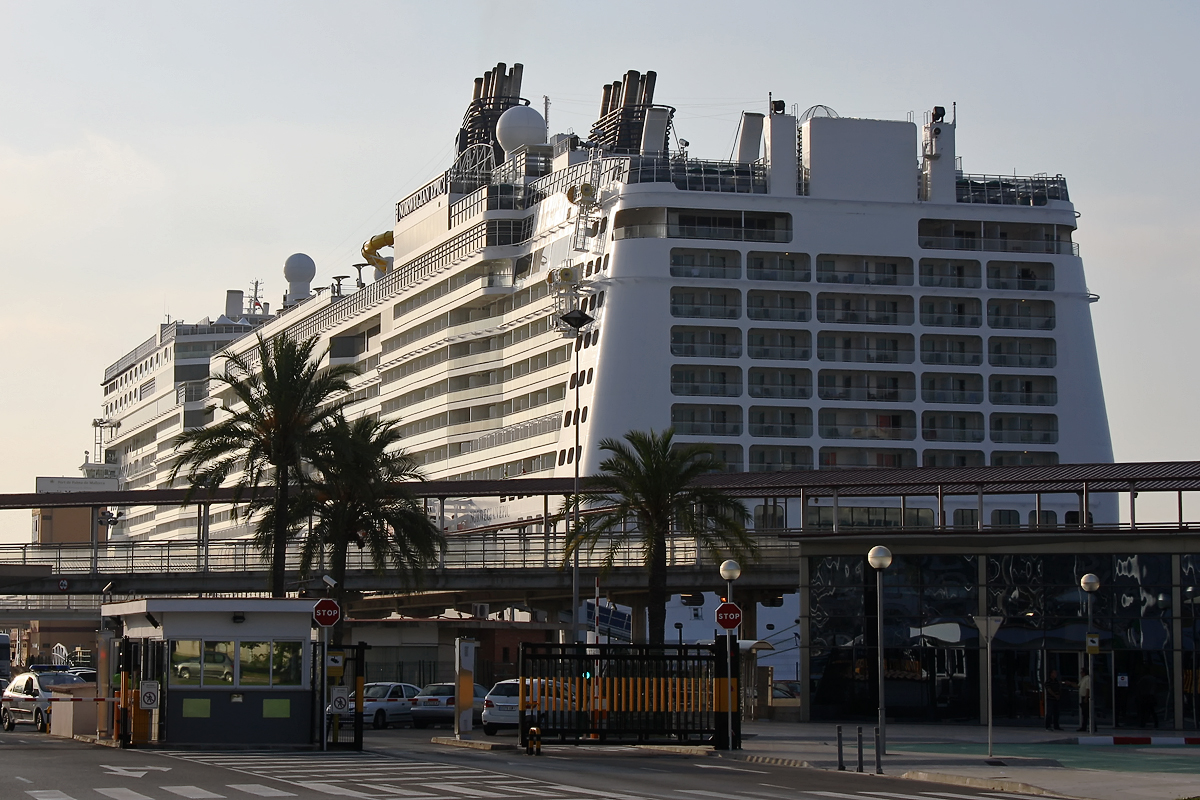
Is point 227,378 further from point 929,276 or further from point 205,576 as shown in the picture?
point 929,276

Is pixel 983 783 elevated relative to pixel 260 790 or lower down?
lower down

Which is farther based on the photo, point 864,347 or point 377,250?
point 377,250

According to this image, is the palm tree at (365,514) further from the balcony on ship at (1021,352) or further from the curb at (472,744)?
the balcony on ship at (1021,352)

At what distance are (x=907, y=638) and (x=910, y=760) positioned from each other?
12738 millimetres

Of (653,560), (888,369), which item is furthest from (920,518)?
(653,560)

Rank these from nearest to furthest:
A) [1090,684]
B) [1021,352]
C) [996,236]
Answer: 1. [1090,684]
2. [1021,352]
3. [996,236]

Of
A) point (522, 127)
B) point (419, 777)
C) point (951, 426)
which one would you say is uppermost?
point (522, 127)

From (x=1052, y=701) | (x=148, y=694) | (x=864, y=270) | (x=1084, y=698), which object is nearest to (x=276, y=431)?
(x=148, y=694)

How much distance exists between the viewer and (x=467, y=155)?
101062mm

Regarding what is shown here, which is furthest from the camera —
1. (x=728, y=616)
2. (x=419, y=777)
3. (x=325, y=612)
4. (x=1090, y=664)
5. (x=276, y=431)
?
(x=276, y=431)

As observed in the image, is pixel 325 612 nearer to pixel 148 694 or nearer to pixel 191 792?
pixel 148 694

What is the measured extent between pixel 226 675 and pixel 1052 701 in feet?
63.0

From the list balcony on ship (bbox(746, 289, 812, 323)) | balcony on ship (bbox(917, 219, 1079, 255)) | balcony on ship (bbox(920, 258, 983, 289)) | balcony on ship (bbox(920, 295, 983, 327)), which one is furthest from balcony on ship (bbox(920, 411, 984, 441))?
balcony on ship (bbox(917, 219, 1079, 255))

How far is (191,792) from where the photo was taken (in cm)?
2008
